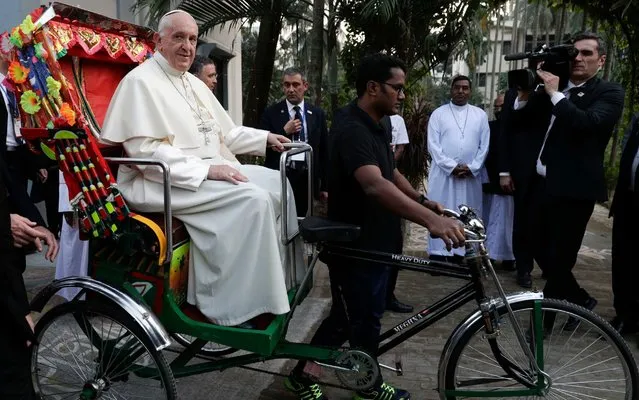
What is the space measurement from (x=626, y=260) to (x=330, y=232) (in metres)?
2.73

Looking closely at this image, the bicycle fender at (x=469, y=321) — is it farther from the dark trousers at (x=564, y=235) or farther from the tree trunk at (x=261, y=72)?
the tree trunk at (x=261, y=72)

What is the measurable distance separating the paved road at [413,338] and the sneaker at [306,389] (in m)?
0.18

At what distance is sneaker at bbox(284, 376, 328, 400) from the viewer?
3193 millimetres

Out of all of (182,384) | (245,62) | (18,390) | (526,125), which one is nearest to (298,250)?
(182,384)

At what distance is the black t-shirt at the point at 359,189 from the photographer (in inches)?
114

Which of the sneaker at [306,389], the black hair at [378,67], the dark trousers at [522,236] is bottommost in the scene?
the sneaker at [306,389]

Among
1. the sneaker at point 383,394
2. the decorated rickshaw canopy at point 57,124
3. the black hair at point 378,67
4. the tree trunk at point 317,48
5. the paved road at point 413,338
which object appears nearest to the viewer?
the decorated rickshaw canopy at point 57,124

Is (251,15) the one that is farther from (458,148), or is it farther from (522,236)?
(522,236)

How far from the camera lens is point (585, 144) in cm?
408

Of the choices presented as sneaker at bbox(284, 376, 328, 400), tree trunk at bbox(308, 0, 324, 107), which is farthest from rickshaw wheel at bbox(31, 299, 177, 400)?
tree trunk at bbox(308, 0, 324, 107)

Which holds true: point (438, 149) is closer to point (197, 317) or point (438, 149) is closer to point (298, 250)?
point (298, 250)

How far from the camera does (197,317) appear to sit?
2891mm

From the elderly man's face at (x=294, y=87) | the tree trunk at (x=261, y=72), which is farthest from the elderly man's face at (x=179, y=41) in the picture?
the tree trunk at (x=261, y=72)

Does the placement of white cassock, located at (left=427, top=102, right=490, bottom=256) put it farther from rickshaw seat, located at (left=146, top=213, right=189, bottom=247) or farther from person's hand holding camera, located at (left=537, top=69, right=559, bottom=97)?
rickshaw seat, located at (left=146, top=213, right=189, bottom=247)
